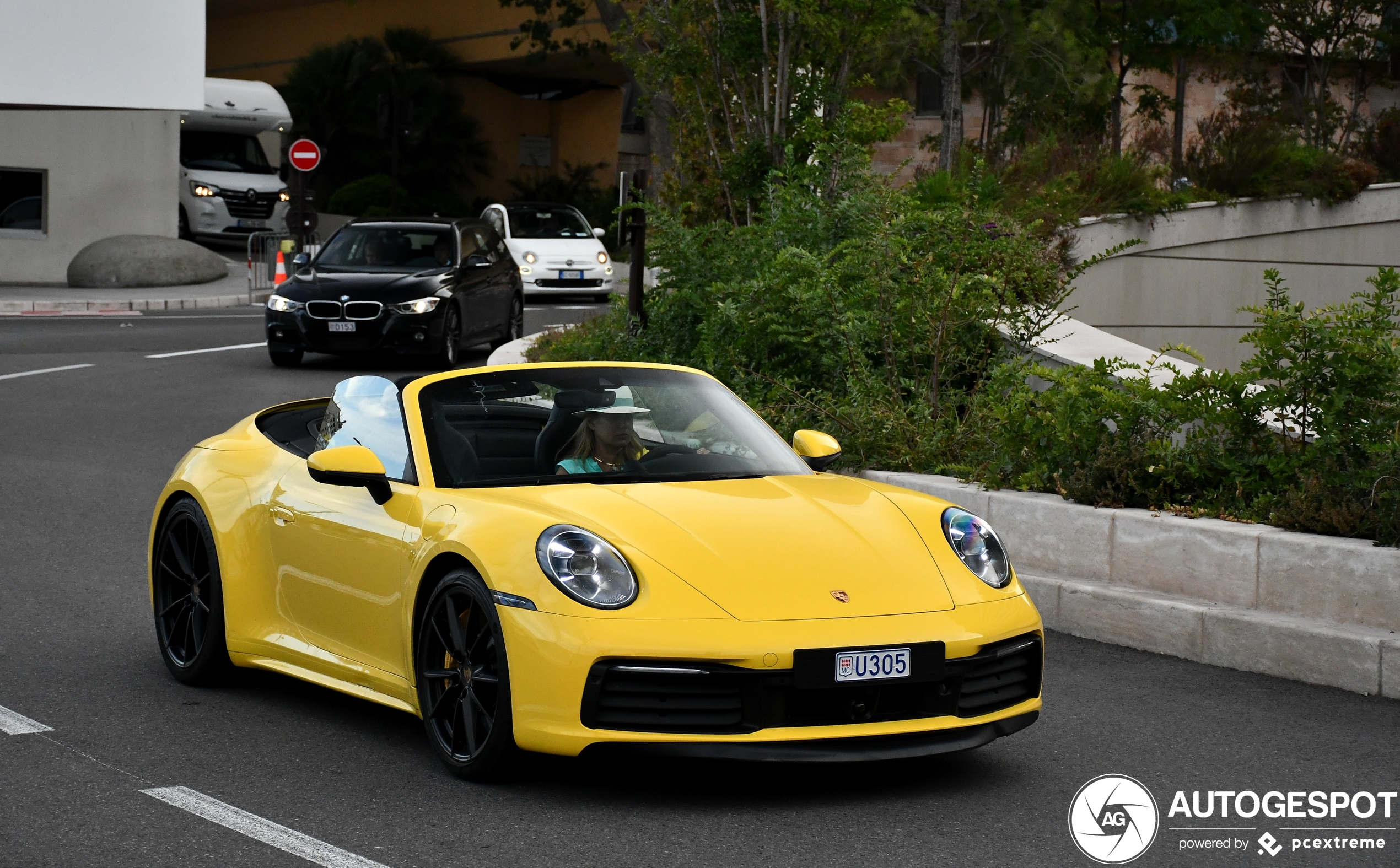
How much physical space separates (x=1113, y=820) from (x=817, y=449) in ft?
6.26

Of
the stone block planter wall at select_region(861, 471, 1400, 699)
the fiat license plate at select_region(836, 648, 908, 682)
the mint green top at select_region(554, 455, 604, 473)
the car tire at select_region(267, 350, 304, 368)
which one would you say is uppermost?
the mint green top at select_region(554, 455, 604, 473)

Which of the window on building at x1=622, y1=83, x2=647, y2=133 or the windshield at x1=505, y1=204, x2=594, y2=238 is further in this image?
the window on building at x1=622, y1=83, x2=647, y2=133

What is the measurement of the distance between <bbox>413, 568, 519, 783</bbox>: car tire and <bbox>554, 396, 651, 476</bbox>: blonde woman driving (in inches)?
31.7

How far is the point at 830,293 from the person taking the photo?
11.1 meters

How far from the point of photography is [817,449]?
6.64m

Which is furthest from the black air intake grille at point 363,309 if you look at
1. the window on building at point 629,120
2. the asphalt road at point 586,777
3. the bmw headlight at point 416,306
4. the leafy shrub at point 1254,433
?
the window on building at point 629,120

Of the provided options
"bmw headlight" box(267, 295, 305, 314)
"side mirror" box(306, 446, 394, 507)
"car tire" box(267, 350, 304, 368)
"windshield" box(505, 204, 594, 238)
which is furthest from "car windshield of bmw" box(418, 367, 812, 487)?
"windshield" box(505, 204, 594, 238)

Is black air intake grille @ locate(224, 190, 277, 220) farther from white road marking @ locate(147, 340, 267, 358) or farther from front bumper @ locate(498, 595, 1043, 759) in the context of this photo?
front bumper @ locate(498, 595, 1043, 759)

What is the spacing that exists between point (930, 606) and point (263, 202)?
35.1 m

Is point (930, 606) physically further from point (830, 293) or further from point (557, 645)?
point (830, 293)

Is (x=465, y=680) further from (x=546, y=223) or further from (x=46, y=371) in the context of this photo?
(x=546, y=223)

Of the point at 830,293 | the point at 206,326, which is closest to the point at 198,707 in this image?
the point at 830,293

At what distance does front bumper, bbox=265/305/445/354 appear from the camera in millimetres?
19156

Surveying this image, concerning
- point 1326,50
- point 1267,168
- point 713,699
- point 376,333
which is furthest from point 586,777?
point 1326,50
